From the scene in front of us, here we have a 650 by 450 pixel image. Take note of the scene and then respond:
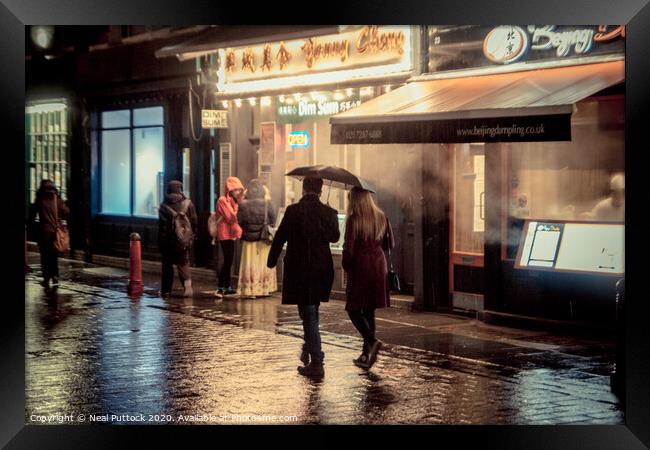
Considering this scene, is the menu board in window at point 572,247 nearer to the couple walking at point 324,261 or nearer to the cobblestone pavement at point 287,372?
the cobblestone pavement at point 287,372

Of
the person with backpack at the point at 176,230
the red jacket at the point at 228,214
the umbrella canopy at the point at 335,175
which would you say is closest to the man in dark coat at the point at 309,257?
the umbrella canopy at the point at 335,175

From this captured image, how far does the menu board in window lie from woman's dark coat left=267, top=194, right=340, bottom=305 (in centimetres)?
355

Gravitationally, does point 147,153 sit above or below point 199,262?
above

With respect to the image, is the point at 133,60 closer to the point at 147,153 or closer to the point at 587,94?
the point at 147,153

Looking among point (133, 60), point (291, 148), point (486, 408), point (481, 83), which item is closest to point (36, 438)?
point (486, 408)

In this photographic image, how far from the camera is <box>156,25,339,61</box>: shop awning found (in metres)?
13.1

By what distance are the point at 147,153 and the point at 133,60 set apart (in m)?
4.22

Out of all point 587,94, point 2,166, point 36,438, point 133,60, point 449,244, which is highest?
point 133,60

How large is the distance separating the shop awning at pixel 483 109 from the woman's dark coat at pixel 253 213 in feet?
5.62

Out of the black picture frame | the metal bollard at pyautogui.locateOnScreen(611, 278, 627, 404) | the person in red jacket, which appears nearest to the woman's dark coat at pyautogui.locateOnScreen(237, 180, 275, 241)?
the person in red jacket

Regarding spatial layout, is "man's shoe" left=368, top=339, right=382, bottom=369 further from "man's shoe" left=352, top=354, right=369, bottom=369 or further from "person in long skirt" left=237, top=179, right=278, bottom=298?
"person in long skirt" left=237, top=179, right=278, bottom=298

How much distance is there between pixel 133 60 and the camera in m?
20.3

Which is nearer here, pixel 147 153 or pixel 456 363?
pixel 456 363

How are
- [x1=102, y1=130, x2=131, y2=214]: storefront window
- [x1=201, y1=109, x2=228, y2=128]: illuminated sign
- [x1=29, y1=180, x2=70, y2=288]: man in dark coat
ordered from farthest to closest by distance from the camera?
[x1=102, y1=130, x2=131, y2=214]: storefront window < [x1=201, y1=109, x2=228, y2=128]: illuminated sign < [x1=29, y1=180, x2=70, y2=288]: man in dark coat
